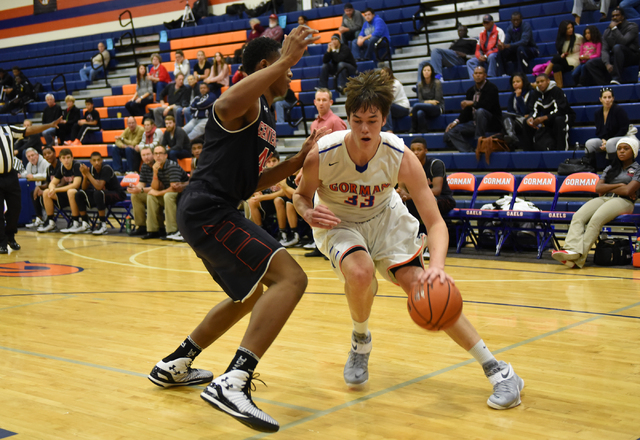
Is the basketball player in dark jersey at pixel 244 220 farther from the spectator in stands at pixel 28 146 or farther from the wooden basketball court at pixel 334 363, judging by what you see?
the spectator in stands at pixel 28 146

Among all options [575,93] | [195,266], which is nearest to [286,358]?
[195,266]

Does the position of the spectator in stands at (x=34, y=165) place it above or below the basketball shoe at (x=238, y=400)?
below

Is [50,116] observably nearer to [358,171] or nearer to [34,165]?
[34,165]

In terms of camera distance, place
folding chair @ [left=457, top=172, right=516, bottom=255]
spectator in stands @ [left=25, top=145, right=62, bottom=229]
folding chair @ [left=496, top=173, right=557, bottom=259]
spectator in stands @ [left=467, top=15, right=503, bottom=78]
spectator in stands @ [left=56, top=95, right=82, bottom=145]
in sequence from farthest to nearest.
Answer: spectator in stands @ [left=56, top=95, right=82, bottom=145], spectator in stands @ [left=25, top=145, right=62, bottom=229], spectator in stands @ [left=467, top=15, right=503, bottom=78], folding chair @ [left=457, top=172, right=516, bottom=255], folding chair @ [left=496, top=173, right=557, bottom=259]

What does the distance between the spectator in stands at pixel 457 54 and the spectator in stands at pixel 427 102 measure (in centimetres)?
77

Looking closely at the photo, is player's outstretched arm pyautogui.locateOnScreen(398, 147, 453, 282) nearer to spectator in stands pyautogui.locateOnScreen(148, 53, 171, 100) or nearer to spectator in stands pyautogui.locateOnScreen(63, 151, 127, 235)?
spectator in stands pyautogui.locateOnScreen(63, 151, 127, 235)

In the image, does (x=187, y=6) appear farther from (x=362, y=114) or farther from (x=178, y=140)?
(x=362, y=114)

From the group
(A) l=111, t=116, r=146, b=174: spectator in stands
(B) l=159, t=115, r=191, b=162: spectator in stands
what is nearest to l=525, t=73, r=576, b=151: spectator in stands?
(B) l=159, t=115, r=191, b=162: spectator in stands

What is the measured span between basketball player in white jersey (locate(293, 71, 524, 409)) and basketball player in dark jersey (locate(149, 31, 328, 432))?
11.1 inches

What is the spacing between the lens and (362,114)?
296 centimetres

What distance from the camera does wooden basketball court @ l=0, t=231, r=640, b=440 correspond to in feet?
8.91

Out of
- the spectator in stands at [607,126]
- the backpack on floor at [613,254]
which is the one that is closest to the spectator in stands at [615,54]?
the spectator in stands at [607,126]

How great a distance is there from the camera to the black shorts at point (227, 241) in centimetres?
275

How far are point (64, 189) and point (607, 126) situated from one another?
8.68m
